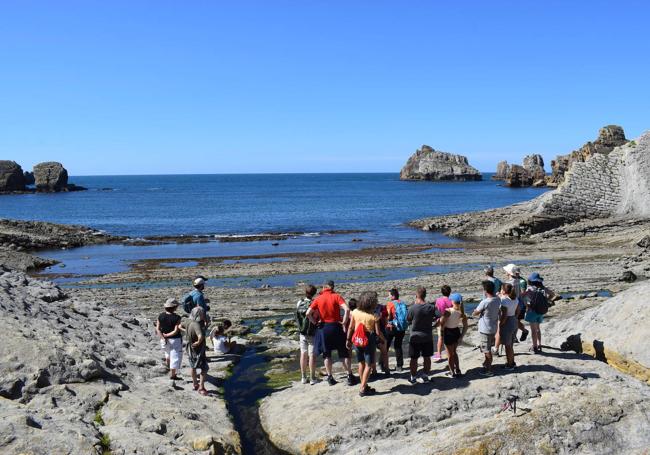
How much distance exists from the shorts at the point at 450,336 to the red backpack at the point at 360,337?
61.4 inches

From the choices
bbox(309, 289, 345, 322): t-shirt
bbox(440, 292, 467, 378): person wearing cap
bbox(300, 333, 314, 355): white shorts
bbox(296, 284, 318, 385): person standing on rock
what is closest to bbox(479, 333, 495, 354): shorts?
bbox(440, 292, 467, 378): person wearing cap

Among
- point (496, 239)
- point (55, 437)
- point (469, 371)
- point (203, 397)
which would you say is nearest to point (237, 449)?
point (203, 397)

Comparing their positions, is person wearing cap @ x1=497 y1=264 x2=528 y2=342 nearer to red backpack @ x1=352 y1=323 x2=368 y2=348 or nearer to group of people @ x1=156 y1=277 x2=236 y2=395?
red backpack @ x1=352 y1=323 x2=368 y2=348

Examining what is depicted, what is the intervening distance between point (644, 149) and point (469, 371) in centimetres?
3862

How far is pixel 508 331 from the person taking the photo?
34.0ft

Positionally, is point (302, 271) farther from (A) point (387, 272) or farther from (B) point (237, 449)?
(B) point (237, 449)

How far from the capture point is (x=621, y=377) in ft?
32.4

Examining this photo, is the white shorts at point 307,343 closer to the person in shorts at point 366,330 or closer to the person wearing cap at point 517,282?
the person in shorts at point 366,330

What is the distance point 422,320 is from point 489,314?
4.22 feet

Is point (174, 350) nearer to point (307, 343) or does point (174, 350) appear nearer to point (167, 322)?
point (167, 322)

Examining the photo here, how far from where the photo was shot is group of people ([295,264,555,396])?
32.4 feet

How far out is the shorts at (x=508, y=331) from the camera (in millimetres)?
10336

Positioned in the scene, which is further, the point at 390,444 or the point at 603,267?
the point at 603,267

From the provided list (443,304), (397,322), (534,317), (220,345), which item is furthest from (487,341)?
(220,345)
